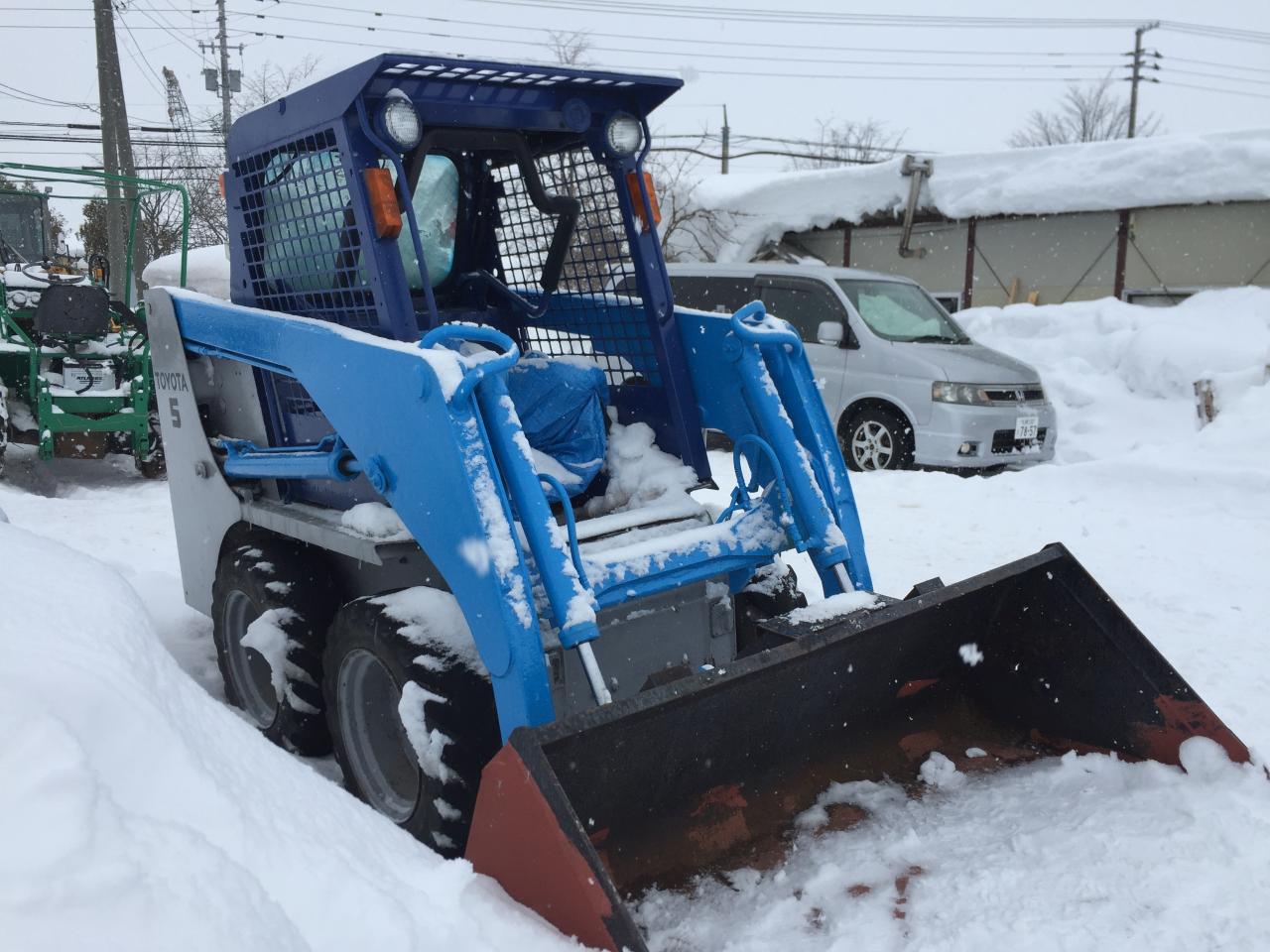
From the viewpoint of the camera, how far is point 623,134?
3584mm

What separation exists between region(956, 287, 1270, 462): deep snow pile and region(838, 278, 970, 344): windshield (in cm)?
202

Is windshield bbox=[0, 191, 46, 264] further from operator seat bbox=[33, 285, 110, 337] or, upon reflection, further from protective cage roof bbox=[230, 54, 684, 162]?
protective cage roof bbox=[230, 54, 684, 162]

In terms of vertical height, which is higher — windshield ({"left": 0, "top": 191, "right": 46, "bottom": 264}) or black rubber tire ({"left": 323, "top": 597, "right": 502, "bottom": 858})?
windshield ({"left": 0, "top": 191, "right": 46, "bottom": 264})

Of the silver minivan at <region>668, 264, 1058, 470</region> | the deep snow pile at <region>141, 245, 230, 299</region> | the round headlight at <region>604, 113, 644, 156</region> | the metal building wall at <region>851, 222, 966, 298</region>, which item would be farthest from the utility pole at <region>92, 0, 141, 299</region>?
the round headlight at <region>604, 113, 644, 156</region>

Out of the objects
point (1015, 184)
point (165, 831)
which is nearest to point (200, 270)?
point (165, 831)

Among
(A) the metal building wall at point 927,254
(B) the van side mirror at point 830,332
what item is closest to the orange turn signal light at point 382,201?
(B) the van side mirror at point 830,332

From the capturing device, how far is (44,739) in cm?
151

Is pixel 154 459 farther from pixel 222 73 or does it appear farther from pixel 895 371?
pixel 222 73

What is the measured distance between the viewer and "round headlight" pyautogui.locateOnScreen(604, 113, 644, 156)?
11.7 feet

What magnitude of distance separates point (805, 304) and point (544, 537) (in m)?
6.91

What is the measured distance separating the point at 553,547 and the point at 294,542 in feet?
5.79

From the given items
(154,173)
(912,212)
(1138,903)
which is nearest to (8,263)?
(1138,903)

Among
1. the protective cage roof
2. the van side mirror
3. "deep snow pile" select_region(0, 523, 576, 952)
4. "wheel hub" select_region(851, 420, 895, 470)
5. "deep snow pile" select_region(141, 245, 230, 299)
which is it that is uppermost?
the protective cage roof

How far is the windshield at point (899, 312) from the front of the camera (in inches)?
353
